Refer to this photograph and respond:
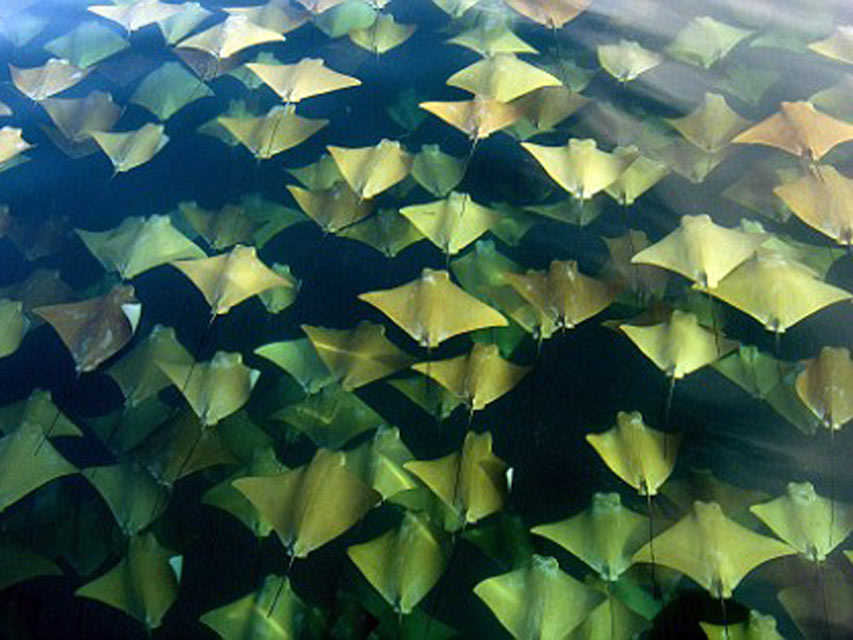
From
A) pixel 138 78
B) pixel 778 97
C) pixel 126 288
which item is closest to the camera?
pixel 126 288

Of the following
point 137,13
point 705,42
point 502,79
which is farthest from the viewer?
point 137,13

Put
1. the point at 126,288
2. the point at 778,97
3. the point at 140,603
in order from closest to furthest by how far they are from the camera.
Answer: the point at 140,603 → the point at 126,288 → the point at 778,97

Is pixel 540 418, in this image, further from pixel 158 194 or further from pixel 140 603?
pixel 158 194

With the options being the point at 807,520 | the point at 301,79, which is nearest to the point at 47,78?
the point at 301,79

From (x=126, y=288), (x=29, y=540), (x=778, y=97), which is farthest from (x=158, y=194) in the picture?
(x=778, y=97)

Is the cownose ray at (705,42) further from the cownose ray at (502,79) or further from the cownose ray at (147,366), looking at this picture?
the cownose ray at (147,366)

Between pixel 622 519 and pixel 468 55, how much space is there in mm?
740

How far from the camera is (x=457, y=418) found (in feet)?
2.40

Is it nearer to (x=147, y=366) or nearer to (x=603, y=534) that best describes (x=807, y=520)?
(x=603, y=534)

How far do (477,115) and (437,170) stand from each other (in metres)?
0.08

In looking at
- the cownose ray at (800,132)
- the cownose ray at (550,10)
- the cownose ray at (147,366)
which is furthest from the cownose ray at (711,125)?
the cownose ray at (147,366)

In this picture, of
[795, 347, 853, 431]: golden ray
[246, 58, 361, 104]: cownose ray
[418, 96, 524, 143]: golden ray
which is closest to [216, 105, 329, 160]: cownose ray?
[246, 58, 361, 104]: cownose ray

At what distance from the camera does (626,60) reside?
1.08 meters

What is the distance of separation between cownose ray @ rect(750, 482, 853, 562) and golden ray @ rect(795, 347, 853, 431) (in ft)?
0.22
